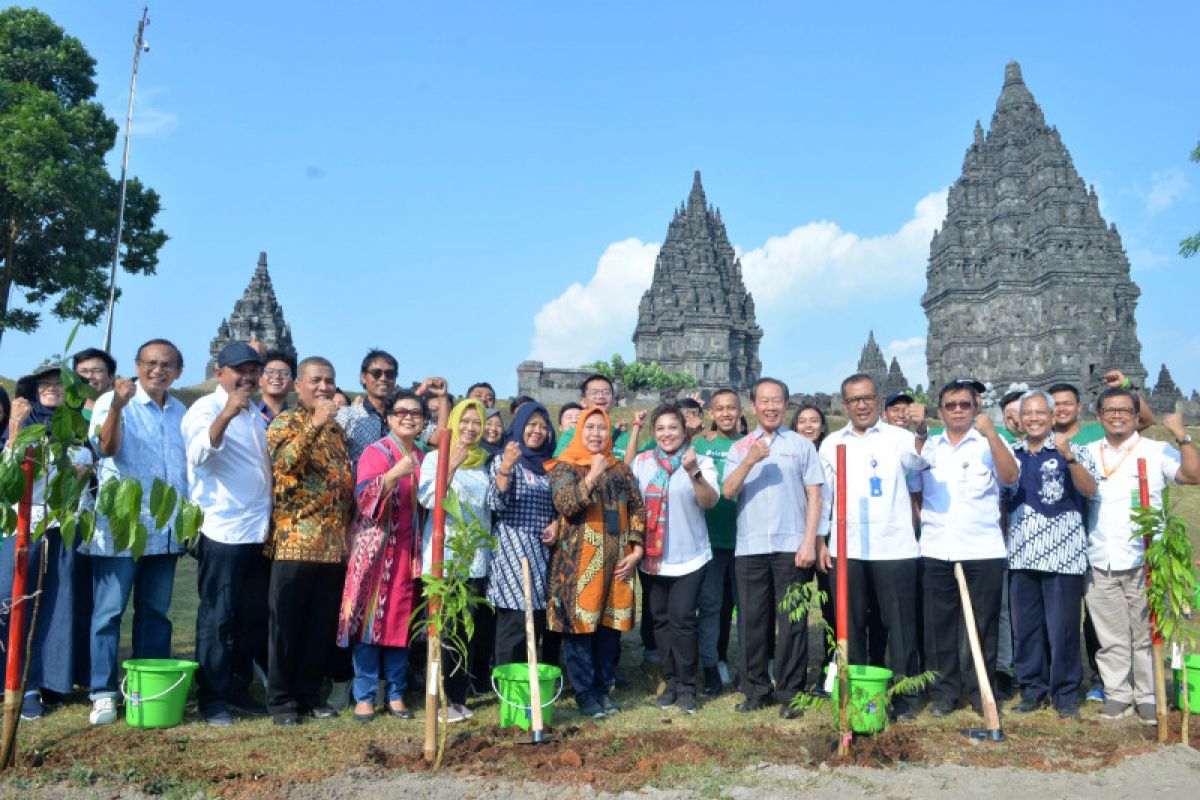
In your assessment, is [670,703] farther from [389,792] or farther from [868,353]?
[868,353]

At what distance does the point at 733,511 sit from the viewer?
5.76 m

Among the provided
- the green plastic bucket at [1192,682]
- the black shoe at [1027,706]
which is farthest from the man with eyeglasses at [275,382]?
the green plastic bucket at [1192,682]

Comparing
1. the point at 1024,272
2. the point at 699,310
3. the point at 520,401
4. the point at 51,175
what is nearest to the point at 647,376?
the point at 699,310

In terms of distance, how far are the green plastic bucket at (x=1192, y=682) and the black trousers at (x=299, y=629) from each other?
15.0 ft

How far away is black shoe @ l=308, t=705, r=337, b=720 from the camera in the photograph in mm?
4637

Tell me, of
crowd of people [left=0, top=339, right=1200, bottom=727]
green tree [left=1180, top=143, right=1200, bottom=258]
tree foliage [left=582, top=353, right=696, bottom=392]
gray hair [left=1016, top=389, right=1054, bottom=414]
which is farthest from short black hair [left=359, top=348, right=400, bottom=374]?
tree foliage [left=582, top=353, right=696, bottom=392]

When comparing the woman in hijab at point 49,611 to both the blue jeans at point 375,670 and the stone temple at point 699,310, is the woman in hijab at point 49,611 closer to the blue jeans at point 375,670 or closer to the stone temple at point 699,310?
the blue jeans at point 375,670

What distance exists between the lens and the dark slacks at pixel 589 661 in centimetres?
490

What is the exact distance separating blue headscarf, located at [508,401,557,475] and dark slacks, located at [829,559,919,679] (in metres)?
1.73

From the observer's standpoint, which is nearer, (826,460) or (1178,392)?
(826,460)

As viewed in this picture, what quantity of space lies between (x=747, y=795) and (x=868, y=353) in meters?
61.5

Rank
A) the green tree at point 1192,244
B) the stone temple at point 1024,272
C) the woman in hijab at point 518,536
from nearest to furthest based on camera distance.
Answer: the woman in hijab at point 518,536
the green tree at point 1192,244
the stone temple at point 1024,272

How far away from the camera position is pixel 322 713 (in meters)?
4.65

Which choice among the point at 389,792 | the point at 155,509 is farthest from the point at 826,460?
the point at 155,509
